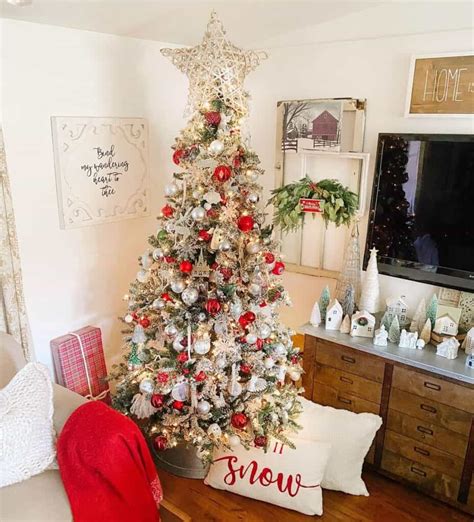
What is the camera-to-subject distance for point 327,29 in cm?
258

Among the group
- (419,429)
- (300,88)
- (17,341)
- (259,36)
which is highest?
(259,36)

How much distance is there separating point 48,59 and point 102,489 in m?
1.86

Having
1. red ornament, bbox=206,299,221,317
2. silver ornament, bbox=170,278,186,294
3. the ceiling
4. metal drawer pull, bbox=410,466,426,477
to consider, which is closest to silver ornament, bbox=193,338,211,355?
red ornament, bbox=206,299,221,317

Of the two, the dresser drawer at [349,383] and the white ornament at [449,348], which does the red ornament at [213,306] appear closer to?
the dresser drawer at [349,383]

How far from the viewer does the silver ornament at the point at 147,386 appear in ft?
6.72

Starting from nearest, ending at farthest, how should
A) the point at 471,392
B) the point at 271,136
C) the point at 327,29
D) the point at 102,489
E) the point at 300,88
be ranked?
the point at 102,489 < the point at 471,392 < the point at 327,29 < the point at 300,88 < the point at 271,136

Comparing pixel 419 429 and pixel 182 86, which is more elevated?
pixel 182 86

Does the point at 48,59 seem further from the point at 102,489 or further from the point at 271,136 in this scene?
the point at 102,489

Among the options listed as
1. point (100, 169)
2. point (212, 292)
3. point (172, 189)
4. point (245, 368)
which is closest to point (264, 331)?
point (245, 368)

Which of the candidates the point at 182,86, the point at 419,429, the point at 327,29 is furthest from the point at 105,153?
the point at 419,429

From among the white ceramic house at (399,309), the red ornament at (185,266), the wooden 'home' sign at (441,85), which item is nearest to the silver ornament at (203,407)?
the red ornament at (185,266)

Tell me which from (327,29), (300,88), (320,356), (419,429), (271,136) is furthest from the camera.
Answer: (271,136)

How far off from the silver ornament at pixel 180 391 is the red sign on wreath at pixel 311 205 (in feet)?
3.71

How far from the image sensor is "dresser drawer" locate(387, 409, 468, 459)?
80.9 inches
